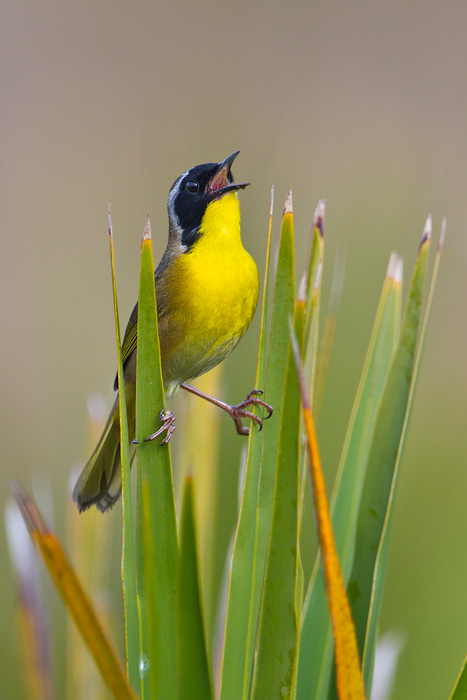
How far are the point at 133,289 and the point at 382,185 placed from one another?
1.22 m

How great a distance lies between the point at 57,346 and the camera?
144 inches

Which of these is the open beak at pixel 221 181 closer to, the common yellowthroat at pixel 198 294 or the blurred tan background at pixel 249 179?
the common yellowthroat at pixel 198 294

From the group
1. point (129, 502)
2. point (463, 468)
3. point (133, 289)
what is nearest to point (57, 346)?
point (133, 289)

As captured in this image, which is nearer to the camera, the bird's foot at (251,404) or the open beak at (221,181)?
the bird's foot at (251,404)

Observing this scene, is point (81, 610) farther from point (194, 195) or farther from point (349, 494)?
point (194, 195)

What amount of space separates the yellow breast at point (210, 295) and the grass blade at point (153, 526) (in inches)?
15.6

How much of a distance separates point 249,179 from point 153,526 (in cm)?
164

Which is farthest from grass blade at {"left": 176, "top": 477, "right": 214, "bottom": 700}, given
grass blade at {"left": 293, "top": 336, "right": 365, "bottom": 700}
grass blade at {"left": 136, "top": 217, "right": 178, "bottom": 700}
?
grass blade at {"left": 293, "top": 336, "right": 365, "bottom": 700}

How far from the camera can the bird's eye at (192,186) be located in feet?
5.06

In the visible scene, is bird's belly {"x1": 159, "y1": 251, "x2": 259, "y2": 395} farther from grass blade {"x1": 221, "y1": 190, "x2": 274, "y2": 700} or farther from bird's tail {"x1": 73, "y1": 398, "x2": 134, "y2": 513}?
grass blade {"x1": 221, "y1": 190, "x2": 274, "y2": 700}

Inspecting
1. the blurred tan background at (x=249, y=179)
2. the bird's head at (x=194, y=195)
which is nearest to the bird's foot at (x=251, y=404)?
the bird's head at (x=194, y=195)

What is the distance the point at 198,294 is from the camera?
58.6 inches

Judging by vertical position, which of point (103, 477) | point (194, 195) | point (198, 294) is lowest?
point (103, 477)

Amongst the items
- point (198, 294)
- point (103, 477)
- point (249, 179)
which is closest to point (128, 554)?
point (103, 477)
